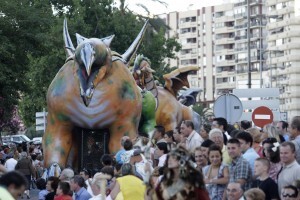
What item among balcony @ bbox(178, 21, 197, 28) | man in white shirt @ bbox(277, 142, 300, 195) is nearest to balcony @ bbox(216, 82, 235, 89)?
balcony @ bbox(178, 21, 197, 28)

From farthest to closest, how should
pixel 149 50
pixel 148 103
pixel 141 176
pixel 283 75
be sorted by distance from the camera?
pixel 283 75 < pixel 149 50 < pixel 148 103 < pixel 141 176

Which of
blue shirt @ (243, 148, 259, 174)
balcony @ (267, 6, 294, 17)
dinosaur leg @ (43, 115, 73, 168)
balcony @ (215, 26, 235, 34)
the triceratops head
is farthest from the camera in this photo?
balcony @ (215, 26, 235, 34)

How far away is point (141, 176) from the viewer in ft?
51.3

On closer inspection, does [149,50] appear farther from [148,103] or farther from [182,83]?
[148,103]

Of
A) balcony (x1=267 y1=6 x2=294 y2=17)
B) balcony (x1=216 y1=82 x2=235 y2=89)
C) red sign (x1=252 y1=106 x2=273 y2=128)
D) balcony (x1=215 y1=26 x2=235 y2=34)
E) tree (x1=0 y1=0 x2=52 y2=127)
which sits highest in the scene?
balcony (x1=267 y1=6 x2=294 y2=17)

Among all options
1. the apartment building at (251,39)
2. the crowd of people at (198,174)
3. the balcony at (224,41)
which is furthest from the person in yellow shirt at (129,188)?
the balcony at (224,41)

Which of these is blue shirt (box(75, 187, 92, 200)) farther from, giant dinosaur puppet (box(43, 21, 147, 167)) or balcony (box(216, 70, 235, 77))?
balcony (box(216, 70, 235, 77))

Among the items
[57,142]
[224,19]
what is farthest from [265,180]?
[224,19]

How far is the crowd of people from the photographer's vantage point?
35.3 feet

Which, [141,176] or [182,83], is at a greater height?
[182,83]

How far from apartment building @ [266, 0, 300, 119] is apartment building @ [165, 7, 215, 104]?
16369 millimetres

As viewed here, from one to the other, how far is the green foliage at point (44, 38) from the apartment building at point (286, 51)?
6610 cm

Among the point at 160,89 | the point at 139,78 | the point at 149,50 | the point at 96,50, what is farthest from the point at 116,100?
the point at 149,50

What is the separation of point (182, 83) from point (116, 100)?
8582 mm
